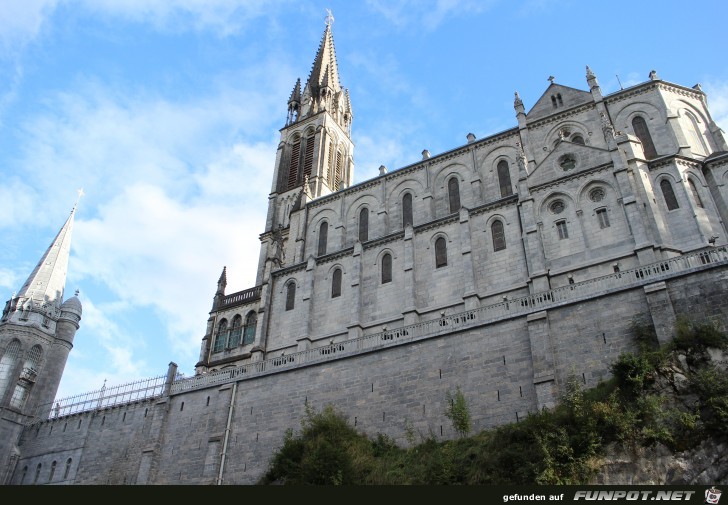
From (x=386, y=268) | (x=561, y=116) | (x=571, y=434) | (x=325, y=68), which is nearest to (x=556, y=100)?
(x=561, y=116)

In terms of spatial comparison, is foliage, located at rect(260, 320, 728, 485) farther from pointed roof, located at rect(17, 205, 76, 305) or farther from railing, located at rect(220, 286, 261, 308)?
pointed roof, located at rect(17, 205, 76, 305)

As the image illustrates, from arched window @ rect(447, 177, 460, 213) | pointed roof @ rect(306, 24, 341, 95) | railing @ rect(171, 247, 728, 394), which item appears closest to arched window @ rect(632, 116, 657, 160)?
arched window @ rect(447, 177, 460, 213)

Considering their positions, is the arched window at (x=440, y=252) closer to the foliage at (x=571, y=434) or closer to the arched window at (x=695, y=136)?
the foliage at (x=571, y=434)

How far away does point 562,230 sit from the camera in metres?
34.0

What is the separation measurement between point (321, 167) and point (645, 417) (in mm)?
42069

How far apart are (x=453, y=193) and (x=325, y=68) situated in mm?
32806

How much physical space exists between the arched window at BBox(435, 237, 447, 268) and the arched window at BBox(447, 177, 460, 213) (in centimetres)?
417

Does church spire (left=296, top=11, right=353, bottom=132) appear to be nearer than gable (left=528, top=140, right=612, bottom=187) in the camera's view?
No

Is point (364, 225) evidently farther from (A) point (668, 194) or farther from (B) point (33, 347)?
(B) point (33, 347)

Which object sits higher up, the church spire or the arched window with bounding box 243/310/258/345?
the church spire

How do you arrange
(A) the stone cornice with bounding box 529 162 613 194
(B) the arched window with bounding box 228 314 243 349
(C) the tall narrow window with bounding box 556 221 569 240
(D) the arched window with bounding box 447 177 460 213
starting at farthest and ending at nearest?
1. (B) the arched window with bounding box 228 314 243 349
2. (D) the arched window with bounding box 447 177 460 213
3. (A) the stone cornice with bounding box 529 162 613 194
4. (C) the tall narrow window with bounding box 556 221 569 240

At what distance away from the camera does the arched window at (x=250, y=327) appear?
43562mm

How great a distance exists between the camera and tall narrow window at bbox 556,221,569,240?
33.8 meters

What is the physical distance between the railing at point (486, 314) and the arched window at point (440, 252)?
26.1 feet
